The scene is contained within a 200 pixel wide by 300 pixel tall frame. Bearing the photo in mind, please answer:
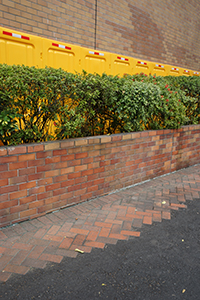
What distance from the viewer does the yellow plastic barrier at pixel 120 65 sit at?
6352mm

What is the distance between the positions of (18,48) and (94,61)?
204cm

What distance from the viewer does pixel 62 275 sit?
2.03 meters

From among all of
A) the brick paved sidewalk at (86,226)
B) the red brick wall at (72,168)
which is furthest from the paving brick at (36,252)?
the red brick wall at (72,168)

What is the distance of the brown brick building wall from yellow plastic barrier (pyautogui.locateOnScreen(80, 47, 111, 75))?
1048mm

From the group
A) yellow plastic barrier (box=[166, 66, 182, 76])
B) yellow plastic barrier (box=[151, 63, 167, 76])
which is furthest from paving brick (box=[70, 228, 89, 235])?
yellow plastic barrier (box=[166, 66, 182, 76])

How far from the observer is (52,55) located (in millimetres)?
4926

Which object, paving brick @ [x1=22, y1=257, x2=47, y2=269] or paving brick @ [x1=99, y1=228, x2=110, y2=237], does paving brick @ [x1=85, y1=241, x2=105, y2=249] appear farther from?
paving brick @ [x1=22, y1=257, x2=47, y2=269]

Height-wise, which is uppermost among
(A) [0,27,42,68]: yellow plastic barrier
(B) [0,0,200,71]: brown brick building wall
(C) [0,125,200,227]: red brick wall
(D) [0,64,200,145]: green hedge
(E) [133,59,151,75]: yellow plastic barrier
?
(B) [0,0,200,71]: brown brick building wall

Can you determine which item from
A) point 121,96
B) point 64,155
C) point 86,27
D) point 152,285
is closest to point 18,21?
point 86,27

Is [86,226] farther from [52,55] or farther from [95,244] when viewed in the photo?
[52,55]

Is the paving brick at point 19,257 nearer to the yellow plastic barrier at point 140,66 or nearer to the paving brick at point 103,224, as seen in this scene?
the paving brick at point 103,224

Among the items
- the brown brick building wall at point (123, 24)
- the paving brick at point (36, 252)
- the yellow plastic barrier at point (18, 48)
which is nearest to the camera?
the paving brick at point (36, 252)

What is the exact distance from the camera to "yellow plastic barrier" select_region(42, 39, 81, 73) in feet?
15.6

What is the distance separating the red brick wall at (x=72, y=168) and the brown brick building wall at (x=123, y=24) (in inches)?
146
